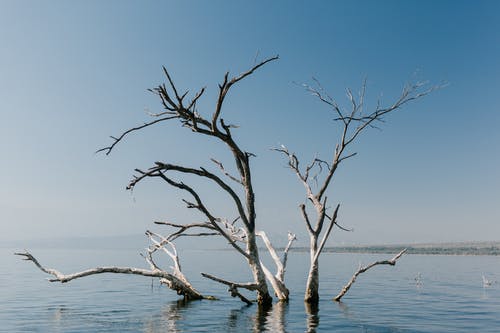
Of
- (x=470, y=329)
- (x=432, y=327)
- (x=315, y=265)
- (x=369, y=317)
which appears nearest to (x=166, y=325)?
(x=315, y=265)

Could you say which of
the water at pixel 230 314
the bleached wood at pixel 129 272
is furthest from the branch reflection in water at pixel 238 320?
the bleached wood at pixel 129 272

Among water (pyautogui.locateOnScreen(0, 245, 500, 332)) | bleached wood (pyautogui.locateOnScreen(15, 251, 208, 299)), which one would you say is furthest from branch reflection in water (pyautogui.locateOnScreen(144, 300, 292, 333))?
bleached wood (pyautogui.locateOnScreen(15, 251, 208, 299))

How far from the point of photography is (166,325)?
Result: 57.9 feet

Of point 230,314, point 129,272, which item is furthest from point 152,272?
point 230,314

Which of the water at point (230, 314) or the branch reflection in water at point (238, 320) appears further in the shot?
the water at point (230, 314)

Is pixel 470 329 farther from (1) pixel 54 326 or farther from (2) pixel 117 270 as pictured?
(1) pixel 54 326

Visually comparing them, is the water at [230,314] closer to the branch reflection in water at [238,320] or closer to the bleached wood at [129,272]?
the branch reflection in water at [238,320]

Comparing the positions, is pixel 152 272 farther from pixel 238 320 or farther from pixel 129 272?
pixel 238 320

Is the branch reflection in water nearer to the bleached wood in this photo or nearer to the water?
the water

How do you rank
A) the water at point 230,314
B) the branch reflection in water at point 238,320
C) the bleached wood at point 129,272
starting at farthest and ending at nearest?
the bleached wood at point 129,272
the water at point 230,314
the branch reflection in water at point 238,320

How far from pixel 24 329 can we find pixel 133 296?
12.9 meters

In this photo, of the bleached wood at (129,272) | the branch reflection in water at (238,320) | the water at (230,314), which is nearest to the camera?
the branch reflection in water at (238,320)

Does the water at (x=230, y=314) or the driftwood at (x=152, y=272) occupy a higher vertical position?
the driftwood at (x=152, y=272)

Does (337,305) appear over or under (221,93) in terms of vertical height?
under
